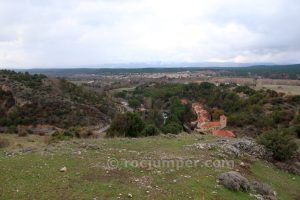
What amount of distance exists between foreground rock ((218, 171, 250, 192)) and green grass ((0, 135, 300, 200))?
0.88ft

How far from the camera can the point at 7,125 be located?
160 feet

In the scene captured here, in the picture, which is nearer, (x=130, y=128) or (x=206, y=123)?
(x=130, y=128)

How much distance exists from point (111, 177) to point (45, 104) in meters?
44.5

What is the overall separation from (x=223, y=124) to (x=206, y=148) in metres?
41.3

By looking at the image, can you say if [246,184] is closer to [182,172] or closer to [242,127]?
[182,172]

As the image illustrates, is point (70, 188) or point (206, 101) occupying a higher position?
point (70, 188)

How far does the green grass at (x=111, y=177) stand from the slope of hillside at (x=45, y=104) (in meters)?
36.3

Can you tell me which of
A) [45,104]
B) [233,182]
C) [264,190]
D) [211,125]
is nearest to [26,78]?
[45,104]

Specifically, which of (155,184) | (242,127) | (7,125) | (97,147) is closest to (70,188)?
(155,184)

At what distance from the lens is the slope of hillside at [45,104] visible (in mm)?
51319

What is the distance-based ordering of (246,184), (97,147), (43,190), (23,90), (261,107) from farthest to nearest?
1. (261,107)
2. (23,90)
3. (97,147)
4. (246,184)
5. (43,190)

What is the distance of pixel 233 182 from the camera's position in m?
12.4

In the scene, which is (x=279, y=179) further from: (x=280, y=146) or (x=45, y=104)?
(x=45, y=104)

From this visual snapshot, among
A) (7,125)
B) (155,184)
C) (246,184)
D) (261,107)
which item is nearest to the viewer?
(155,184)
